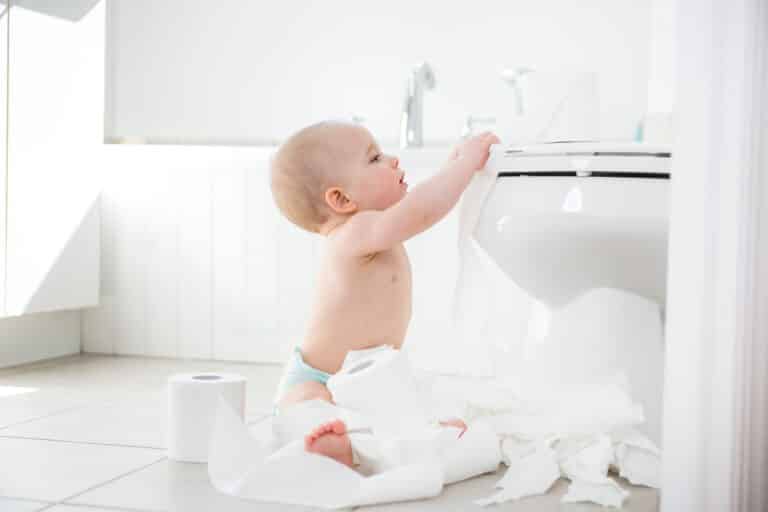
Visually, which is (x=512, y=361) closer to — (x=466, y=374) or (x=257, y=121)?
(x=466, y=374)

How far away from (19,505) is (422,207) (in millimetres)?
721

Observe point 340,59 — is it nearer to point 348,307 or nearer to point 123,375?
point 123,375

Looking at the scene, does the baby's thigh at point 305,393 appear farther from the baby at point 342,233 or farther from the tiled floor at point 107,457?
the tiled floor at point 107,457

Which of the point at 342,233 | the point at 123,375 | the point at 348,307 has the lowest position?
the point at 123,375

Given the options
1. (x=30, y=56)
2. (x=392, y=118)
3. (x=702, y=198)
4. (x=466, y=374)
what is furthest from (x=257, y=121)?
(x=702, y=198)

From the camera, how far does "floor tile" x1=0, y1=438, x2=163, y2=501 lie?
4.38 feet

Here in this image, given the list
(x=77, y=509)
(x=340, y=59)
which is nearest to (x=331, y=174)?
(x=77, y=509)

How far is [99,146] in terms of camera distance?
Answer: 267cm

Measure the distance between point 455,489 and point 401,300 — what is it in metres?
0.43

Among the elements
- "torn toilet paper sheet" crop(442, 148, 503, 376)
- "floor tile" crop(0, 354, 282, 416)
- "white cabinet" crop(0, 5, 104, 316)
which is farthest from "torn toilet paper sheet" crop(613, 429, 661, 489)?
Result: "white cabinet" crop(0, 5, 104, 316)

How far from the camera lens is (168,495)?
131 centimetres

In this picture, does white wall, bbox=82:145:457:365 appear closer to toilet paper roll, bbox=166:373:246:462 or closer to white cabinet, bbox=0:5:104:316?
white cabinet, bbox=0:5:104:316

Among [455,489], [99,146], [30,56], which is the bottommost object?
[455,489]

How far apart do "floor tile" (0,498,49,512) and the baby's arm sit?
0.63m
